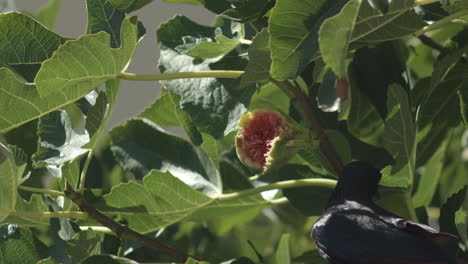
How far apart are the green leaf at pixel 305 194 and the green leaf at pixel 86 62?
0.36 m

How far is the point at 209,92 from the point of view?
1323 millimetres

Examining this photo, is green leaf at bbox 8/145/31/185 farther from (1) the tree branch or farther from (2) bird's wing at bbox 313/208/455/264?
(2) bird's wing at bbox 313/208/455/264

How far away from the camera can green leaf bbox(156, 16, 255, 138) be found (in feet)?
4.27

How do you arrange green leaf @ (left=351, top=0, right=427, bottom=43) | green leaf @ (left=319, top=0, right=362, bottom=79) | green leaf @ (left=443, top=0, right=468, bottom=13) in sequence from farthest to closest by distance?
green leaf @ (left=443, top=0, right=468, bottom=13)
green leaf @ (left=351, top=0, right=427, bottom=43)
green leaf @ (left=319, top=0, right=362, bottom=79)

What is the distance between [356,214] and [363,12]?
0.30 meters

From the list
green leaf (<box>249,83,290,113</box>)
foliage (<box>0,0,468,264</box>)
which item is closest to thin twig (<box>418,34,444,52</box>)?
foliage (<box>0,0,468,264</box>)

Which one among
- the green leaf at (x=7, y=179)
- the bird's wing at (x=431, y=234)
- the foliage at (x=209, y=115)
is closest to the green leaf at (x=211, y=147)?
the foliage at (x=209, y=115)

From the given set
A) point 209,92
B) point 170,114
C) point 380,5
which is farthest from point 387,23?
point 170,114

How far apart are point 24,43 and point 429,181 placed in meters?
0.70

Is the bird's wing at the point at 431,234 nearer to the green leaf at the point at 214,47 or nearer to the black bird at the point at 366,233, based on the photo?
the black bird at the point at 366,233

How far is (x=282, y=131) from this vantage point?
4.03ft

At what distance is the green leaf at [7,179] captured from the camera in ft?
3.89

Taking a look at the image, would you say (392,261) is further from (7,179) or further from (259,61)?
(7,179)

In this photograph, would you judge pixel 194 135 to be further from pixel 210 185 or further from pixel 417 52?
pixel 417 52
